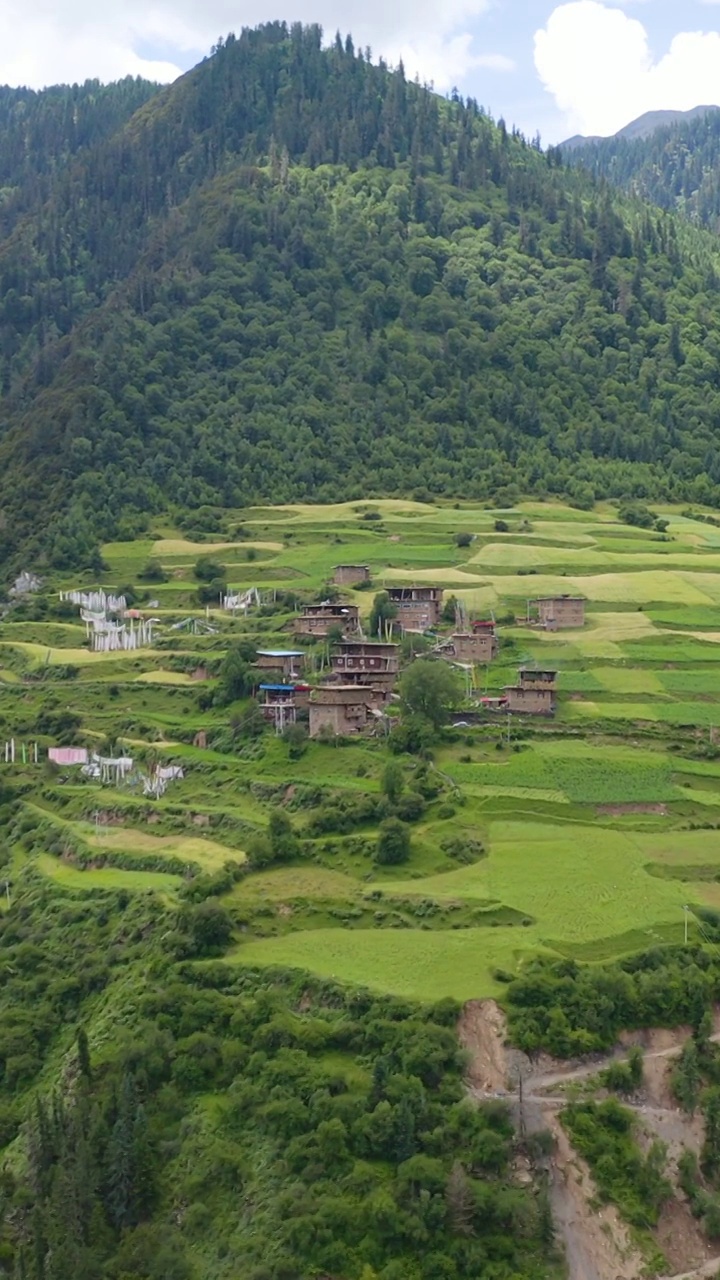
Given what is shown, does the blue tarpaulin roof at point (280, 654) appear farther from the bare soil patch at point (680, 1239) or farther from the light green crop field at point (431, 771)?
the bare soil patch at point (680, 1239)

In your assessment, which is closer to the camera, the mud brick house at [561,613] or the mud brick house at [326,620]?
the mud brick house at [326,620]

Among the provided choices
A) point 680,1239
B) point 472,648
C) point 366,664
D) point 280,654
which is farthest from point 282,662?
point 680,1239

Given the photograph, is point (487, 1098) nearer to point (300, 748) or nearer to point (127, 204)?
point (300, 748)

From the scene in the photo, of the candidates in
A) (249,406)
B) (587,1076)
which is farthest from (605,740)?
(249,406)

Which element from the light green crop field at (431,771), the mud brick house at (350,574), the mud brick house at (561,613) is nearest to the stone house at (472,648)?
the light green crop field at (431,771)

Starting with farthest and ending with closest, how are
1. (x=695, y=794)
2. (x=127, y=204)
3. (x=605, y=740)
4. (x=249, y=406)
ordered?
(x=127, y=204) → (x=249, y=406) → (x=605, y=740) → (x=695, y=794)

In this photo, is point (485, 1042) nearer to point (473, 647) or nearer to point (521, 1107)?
point (521, 1107)
